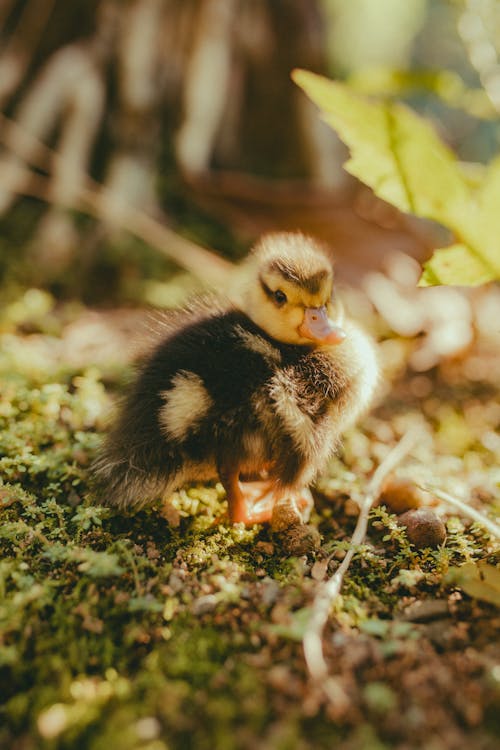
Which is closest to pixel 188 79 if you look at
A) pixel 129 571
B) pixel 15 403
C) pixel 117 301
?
pixel 117 301

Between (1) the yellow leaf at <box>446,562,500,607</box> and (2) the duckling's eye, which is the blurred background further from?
(1) the yellow leaf at <box>446,562,500,607</box>

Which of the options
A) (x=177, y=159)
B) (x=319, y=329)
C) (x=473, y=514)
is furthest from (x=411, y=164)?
(x=177, y=159)

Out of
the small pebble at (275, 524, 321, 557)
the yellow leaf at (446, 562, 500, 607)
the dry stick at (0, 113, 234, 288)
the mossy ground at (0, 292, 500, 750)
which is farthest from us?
the dry stick at (0, 113, 234, 288)

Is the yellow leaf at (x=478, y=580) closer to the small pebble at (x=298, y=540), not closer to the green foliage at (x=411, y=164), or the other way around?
the small pebble at (x=298, y=540)

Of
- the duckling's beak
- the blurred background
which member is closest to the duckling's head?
the duckling's beak

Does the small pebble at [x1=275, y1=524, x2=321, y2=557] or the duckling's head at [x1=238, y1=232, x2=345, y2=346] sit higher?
the duckling's head at [x1=238, y1=232, x2=345, y2=346]

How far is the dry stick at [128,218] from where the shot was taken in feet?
9.43

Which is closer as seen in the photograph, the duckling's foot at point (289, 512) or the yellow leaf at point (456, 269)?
the yellow leaf at point (456, 269)

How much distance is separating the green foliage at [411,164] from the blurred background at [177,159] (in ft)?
4.77

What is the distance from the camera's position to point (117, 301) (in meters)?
2.90

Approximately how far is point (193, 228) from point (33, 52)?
Answer: 1412mm

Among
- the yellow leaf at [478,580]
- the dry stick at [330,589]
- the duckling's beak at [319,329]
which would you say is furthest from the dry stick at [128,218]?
the yellow leaf at [478,580]

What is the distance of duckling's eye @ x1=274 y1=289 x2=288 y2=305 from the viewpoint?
1703 millimetres

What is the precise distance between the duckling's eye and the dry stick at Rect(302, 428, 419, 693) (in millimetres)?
561
